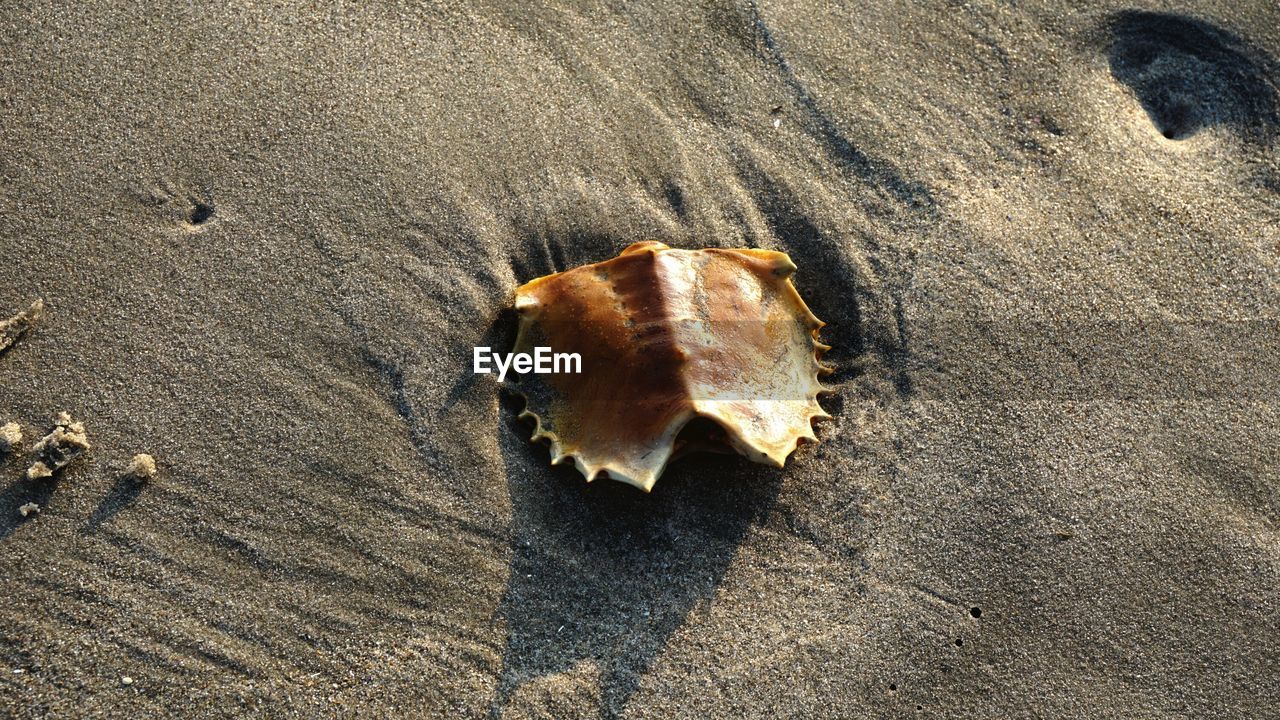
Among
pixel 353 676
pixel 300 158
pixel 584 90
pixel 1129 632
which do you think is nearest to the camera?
pixel 353 676

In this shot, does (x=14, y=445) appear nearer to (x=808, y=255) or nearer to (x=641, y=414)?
(x=641, y=414)

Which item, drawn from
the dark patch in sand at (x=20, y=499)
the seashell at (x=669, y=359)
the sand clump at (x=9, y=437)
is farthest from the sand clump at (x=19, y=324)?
the seashell at (x=669, y=359)

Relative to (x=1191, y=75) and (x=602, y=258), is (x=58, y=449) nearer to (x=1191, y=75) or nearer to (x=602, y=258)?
(x=602, y=258)

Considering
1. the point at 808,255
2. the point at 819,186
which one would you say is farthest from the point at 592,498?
the point at 819,186

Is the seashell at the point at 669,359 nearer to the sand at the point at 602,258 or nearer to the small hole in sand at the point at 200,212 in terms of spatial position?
the sand at the point at 602,258

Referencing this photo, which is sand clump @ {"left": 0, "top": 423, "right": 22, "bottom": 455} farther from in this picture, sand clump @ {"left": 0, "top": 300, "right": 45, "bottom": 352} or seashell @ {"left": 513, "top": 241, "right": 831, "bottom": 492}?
seashell @ {"left": 513, "top": 241, "right": 831, "bottom": 492}

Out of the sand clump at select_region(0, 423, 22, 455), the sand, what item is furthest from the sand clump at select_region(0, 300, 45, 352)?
the sand clump at select_region(0, 423, 22, 455)
